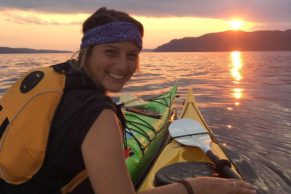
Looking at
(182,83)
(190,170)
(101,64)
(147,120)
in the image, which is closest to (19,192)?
(101,64)

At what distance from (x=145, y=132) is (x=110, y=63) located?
4.11m

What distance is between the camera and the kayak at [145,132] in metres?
5.11

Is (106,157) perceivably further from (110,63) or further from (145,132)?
(145,132)


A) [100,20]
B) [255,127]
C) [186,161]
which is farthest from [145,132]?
[100,20]

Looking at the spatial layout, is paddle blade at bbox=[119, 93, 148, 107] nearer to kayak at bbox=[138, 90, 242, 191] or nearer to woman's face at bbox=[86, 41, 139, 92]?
kayak at bbox=[138, 90, 242, 191]

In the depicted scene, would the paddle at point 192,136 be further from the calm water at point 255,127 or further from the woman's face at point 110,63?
the woman's face at point 110,63

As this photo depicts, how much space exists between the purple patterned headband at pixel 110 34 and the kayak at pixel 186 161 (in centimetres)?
148

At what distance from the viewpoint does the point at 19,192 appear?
7.24ft

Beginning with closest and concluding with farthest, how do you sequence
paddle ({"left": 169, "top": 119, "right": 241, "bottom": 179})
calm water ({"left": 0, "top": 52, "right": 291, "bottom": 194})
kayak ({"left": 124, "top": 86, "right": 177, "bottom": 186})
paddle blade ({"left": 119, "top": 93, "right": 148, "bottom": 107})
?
paddle ({"left": 169, "top": 119, "right": 241, "bottom": 179}) → kayak ({"left": 124, "top": 86, "right": 177, "bottom": 186}) → calm water ({"left": 0, "top": 52, "right": 291, "bottom": 194}) → paddle blade ({"left": 119, "top": 93, "right": 148, "bottom": 107})

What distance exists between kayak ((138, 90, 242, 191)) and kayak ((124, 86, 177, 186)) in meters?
0.46

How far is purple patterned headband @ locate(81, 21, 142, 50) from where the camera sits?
7.50ft

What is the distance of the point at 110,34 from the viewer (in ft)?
7.52

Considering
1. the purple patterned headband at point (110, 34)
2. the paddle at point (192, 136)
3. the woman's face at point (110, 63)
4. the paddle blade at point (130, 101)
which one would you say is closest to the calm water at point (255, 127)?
the paddle at point (192, 136)

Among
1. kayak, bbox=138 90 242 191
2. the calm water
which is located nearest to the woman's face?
kayak, bbox=138 90 242 191
